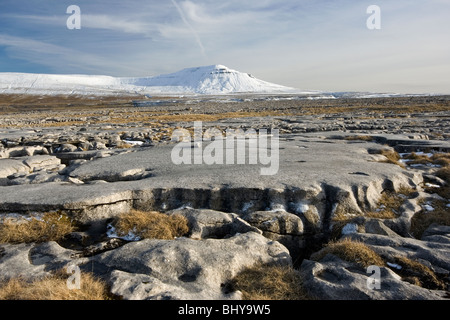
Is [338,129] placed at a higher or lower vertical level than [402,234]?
higher

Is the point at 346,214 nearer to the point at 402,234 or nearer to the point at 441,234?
the point at 402,234

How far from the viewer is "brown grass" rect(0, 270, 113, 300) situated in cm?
402

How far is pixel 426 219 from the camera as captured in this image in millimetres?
7562

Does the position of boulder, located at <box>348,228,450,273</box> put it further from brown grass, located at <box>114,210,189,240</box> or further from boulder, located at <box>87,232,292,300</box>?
brown grass, located at <box>114,210,189,240</box>

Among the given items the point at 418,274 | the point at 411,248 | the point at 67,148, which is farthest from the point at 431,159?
the point at 67,148

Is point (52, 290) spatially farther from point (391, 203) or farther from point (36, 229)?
point (391, 203)

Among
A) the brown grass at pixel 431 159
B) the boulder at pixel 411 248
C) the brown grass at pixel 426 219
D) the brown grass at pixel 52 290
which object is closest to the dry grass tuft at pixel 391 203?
the brown grass at pixel 426 219

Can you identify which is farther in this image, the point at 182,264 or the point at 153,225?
the point at 153,225

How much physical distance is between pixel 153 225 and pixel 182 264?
1656 mm

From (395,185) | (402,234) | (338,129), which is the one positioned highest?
(338,129)

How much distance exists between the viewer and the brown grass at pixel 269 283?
453 centimetres

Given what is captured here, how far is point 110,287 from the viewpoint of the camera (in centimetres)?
445
